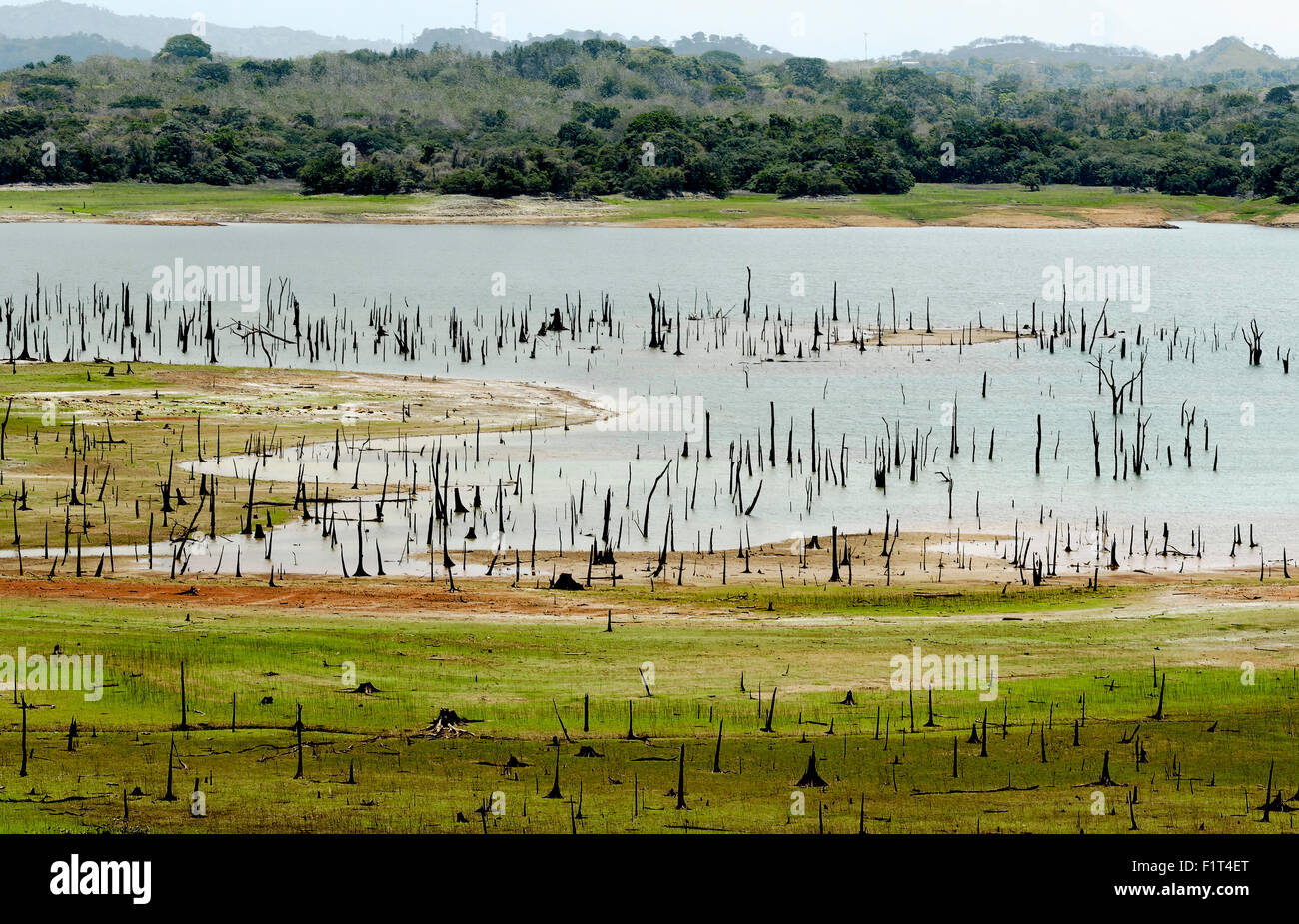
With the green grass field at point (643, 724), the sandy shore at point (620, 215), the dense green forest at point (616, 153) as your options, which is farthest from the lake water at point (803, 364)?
the dense green forest at point (616, 153)

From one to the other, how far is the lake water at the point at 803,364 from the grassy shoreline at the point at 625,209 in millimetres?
7286

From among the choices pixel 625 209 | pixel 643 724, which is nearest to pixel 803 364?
pixel 643 724

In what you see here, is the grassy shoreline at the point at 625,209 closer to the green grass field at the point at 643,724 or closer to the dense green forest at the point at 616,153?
the dense green forest at the point at 616,153

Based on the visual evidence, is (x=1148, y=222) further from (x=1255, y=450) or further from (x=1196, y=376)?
(x=1255, y=450)

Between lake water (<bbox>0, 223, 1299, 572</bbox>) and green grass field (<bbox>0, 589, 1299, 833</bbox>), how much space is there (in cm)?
739

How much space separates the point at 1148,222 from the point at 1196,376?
272ft

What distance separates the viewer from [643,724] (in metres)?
19.7

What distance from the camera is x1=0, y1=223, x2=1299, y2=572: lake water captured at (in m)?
37.6

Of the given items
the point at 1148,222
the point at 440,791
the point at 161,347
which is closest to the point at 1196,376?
the point at 161,347

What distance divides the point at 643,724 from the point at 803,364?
43.0 meters

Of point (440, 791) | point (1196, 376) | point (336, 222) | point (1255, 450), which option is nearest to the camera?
→ point (440, 791)
